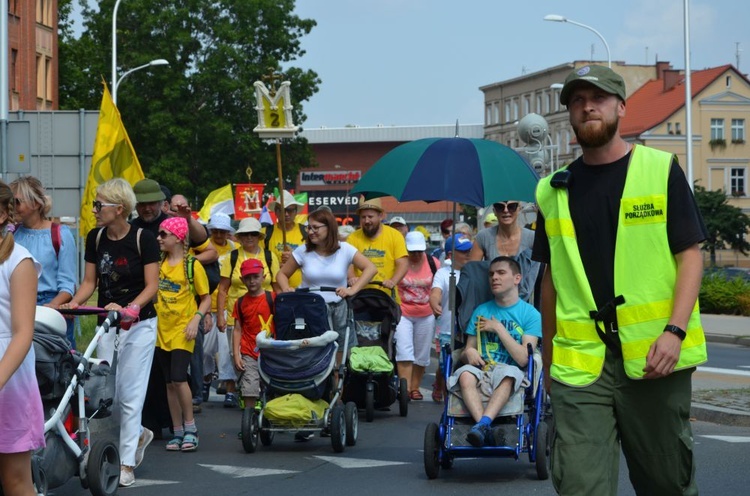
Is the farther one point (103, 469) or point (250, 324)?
point (250, 324)

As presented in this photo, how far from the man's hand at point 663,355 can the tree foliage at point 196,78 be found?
184 ft

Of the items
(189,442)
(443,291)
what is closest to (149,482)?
(189,442)

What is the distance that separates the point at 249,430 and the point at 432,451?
1804 millimetres

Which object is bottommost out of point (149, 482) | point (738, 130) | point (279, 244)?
point (149, 482)

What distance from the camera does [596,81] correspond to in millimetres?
5059

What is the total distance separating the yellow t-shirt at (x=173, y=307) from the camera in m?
10.4

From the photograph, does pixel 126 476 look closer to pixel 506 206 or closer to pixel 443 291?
pixel 506 206

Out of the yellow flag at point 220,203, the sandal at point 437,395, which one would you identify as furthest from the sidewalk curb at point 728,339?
the sandal at point 437,395

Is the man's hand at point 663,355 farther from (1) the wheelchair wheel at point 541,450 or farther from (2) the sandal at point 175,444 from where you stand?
(2) the sandal at point 175,444

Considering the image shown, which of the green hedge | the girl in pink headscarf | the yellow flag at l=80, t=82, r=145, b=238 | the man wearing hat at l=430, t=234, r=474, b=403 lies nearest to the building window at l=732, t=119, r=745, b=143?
the green hedge

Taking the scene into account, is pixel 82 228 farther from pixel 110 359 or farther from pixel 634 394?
pixel 634 394

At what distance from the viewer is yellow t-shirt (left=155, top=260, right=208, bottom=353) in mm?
10375

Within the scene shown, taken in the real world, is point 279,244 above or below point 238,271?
above

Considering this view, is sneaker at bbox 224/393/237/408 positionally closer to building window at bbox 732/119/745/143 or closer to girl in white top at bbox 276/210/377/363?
girl in white top at bbox 276/210/377/363
